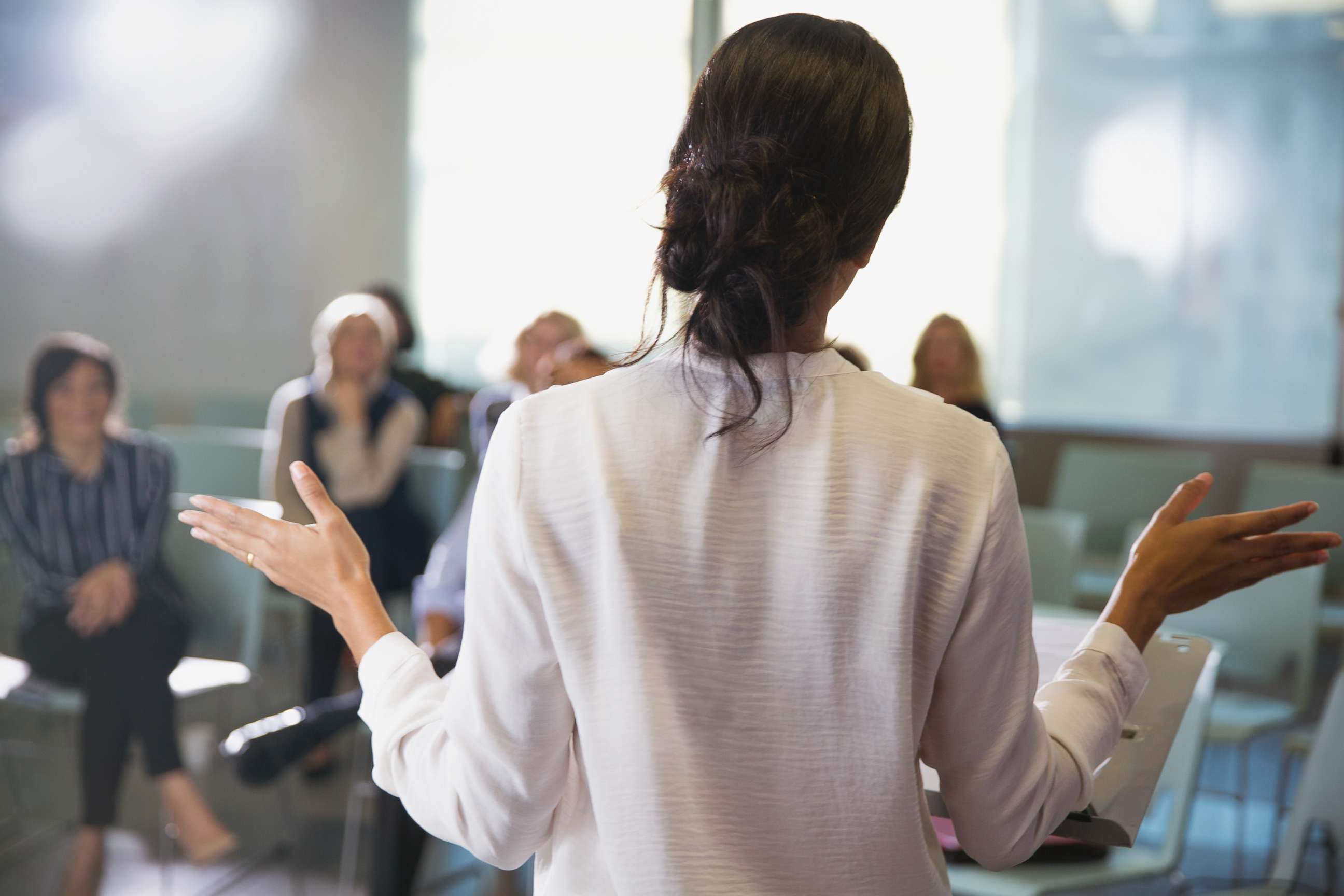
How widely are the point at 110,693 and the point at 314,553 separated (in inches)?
94.8

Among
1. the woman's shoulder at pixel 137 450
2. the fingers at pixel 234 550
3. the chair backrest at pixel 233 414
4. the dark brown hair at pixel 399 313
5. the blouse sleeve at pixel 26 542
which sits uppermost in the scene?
the dark brown hair at pixel 399 313

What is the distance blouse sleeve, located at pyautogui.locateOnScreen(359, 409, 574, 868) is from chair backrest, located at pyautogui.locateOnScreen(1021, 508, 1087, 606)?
2.68 metres

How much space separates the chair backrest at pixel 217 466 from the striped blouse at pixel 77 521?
0.92m

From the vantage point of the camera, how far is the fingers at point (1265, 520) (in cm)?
91

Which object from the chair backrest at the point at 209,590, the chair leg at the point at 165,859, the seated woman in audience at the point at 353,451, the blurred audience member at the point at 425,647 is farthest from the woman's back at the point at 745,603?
the seated woman in audience at the point at 353,451

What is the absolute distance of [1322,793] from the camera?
1.90m

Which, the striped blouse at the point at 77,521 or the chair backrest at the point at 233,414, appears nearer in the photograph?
the striped blouse at the point at 77,521

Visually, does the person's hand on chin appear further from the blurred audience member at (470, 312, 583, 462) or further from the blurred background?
the blurred background

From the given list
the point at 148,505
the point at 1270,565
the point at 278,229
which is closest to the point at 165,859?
the point at 148,505

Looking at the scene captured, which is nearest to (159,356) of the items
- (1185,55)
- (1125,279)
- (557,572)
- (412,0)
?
(412,0)

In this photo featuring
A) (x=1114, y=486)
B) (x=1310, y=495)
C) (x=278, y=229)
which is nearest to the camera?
(x=1310, y=495)

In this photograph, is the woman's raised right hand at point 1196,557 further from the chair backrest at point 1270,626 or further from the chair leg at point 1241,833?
the chair leg at point 1241,833

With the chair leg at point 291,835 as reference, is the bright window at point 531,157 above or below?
above

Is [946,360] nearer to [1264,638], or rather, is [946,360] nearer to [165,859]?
[1264,638]
